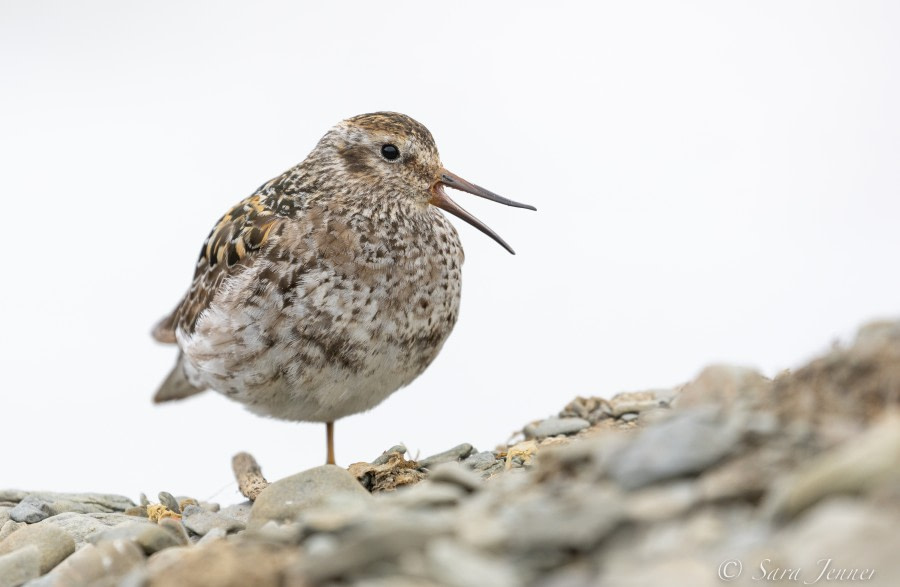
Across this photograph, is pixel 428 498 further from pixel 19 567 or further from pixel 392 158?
pixel 392 158

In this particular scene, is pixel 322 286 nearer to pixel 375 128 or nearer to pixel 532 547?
pixel 375 128

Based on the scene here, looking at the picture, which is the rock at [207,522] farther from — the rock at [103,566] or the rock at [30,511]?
the rock at [103,566]

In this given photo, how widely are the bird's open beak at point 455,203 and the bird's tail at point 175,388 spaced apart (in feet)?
9.00

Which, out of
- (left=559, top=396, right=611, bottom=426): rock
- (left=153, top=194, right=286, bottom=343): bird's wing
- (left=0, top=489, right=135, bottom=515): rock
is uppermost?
(left=153, top=194, right=286, bottom=343): bird's wing

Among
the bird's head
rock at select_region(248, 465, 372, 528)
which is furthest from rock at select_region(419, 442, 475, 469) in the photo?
the bird's head

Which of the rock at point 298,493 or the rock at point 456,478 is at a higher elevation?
the rock at point 298,493

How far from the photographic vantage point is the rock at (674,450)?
127 inches

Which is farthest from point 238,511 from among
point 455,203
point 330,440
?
point 455,203

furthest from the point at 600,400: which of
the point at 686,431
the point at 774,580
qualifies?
the point at 774,580

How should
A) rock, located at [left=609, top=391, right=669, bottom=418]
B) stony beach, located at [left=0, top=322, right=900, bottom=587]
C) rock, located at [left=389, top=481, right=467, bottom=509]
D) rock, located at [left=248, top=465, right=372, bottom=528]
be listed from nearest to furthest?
Result: stony beach, located at [left=0, top=322, right=900, bottom=587] < rock, located at [left=389, top=481, right=467, bottom=509] < rock, located at [left=248, top=465, right=372, bottom=528] < rock, located at [left=609, top=391, right=669, bottom=418]

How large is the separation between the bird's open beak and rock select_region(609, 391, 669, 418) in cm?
131

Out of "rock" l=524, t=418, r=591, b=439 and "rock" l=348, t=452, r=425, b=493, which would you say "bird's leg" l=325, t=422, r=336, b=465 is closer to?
"rock" l=348, t=452, r=425, b=493

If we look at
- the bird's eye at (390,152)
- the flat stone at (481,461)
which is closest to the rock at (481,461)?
the flat stone at (481,461)

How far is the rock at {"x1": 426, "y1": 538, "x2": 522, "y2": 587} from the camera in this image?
2.96 m
